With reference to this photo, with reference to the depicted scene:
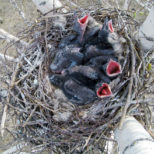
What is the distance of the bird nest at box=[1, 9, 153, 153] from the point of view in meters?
1.52

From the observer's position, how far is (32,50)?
6.52ft

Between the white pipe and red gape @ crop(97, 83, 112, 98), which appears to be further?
red gape @ crop(97, 83, 112, 98)

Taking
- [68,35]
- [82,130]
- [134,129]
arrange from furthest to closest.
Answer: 1. [68,35]
2. [82,130]
3. [134,129]

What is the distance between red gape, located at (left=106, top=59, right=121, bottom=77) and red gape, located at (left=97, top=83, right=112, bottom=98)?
0.11 m

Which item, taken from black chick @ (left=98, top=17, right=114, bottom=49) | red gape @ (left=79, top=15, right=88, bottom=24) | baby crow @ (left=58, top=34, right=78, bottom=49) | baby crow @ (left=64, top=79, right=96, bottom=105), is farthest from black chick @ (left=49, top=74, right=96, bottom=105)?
red gape @ (left=79, top=15, right=88, bottom=24)

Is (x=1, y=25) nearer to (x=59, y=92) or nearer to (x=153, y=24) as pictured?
(x=59, y=92)

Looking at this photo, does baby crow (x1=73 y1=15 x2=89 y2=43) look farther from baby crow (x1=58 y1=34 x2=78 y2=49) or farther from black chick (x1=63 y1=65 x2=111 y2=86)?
black chick (x1=63 y1=65 x2=111 y2=86)

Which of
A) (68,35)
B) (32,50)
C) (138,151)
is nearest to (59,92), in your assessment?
(32,50)

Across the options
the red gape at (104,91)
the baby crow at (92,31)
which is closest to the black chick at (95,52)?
the baby crow at (92,31)

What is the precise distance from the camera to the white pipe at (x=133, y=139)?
1099mm

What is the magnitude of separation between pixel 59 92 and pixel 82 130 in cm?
43

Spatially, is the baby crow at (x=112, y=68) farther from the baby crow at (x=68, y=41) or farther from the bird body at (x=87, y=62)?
the baby crow at (x=68, y=41)

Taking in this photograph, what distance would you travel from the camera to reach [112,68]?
1.64 meters

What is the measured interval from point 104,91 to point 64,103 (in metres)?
0.40
